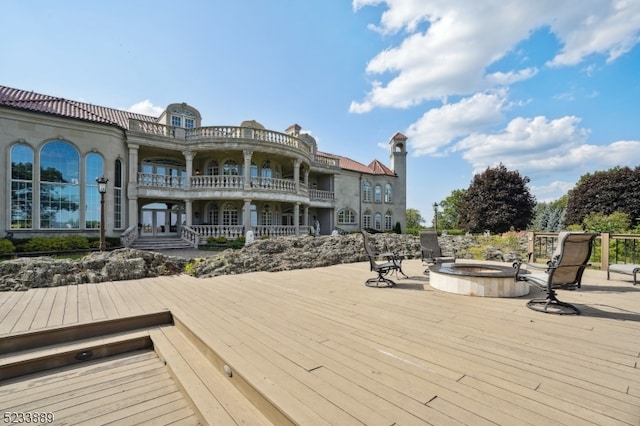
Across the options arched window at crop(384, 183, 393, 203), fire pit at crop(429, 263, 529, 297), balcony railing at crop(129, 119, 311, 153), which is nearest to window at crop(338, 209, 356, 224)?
arched window at crop(384, 183, 393, 203)

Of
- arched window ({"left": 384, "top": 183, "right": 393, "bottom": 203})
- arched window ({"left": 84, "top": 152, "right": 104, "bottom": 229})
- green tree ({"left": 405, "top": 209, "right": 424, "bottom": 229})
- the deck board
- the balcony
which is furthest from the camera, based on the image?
green tree ({"left": 405, "top": 209, "right": 424, "bottom": 229})

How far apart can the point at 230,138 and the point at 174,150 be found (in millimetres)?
3463

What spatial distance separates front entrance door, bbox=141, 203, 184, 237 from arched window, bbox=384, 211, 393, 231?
19.2 meters

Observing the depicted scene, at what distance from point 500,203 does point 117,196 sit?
26.5 metres

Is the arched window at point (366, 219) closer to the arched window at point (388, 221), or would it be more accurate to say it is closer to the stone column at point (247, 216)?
the arched window at point (388, 221)

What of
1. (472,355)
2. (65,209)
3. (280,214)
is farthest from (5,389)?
(280,214)

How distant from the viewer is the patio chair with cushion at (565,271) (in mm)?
3939

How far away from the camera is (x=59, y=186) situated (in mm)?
14195

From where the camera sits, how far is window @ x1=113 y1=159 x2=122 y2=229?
15.5 m

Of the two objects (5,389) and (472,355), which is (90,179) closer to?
(5,389)

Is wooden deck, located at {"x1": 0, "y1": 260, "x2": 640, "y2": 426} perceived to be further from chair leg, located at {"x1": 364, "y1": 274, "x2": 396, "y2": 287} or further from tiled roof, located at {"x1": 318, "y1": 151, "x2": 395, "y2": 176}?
tiled roof, located at {"x1": 318, "y1": 151, "x2": 395, "y2": 176}

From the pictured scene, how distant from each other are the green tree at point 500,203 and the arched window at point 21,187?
28539mm

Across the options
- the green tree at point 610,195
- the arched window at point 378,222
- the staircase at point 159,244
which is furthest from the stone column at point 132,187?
the green tree at point 610,195

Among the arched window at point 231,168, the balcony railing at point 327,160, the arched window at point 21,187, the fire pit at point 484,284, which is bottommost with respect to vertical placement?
the fire pit at point 484,284
